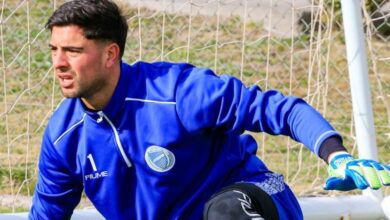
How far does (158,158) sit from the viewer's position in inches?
154

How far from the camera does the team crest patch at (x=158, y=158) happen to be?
3904 millimetres

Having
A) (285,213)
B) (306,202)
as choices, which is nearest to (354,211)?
(306,202)

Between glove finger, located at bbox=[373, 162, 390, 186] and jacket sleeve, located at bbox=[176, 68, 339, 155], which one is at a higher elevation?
jacket sleeve, located at bbox=[176, 68, 339, 155]

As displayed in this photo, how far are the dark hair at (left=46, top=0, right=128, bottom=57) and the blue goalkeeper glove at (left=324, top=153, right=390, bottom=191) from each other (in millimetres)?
928

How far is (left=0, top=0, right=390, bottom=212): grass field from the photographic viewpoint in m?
5.79

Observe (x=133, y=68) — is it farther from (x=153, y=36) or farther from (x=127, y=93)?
(x=153, y=36)

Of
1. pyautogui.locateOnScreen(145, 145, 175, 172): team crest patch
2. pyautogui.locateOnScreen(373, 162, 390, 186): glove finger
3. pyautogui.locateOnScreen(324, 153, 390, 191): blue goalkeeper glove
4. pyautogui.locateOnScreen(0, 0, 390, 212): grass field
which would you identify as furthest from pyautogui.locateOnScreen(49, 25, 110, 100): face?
pyautogui.locateOnScreen(0, 0, 390, 212): grass field

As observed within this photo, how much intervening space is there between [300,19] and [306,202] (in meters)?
1.62

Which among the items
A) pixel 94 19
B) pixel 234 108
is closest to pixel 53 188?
pixel 94 19

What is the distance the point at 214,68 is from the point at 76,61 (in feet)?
9.75

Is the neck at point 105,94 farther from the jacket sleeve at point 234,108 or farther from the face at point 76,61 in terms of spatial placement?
the jacket sleeve at point 234,108

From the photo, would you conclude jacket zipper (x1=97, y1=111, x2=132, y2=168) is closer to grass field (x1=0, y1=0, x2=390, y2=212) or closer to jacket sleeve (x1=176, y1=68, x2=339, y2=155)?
jacket sleeve (x1=176, y1=68, x2=339, y2=155)

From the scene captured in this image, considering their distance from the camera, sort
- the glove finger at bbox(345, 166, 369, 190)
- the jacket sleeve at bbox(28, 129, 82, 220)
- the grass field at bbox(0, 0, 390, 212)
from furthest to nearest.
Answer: the grass field at bbox(0, 0, 390, 212), the jacket sleeve at bbox(28, 129, 82, 220), the glove finger at bbox(345, 166, 369, 190)

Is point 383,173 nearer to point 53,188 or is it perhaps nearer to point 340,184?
point 340,184
